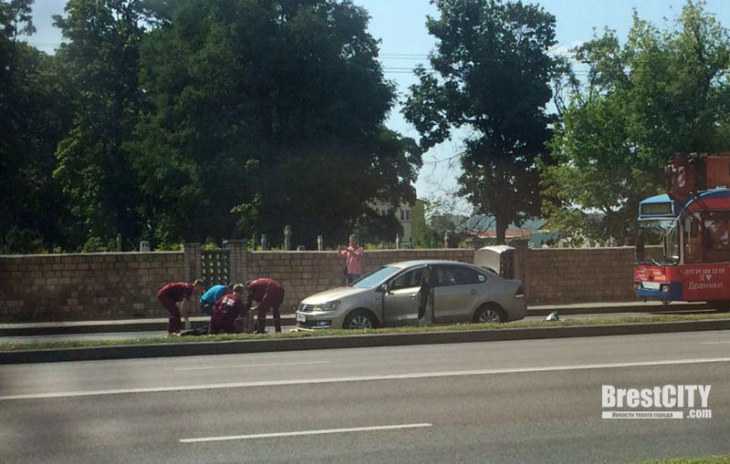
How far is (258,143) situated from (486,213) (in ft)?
59.5

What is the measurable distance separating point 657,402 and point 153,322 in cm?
1622

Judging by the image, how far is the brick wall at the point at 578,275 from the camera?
3028 centimetres

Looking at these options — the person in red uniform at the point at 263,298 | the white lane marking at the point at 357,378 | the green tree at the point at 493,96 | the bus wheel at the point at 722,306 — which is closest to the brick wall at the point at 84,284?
the person in red uniform at the point at 263,298

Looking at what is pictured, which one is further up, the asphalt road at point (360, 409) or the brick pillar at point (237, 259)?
the brick pillar at point (237, 259)

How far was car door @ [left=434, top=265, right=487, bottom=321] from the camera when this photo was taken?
2033 centimetres

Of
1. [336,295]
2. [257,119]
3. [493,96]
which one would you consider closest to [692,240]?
[336,295]

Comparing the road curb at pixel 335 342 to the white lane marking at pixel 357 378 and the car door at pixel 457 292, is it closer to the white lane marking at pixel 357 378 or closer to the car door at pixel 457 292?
the car door at pixel 457 292

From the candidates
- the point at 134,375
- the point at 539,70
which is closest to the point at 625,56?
the point at 539,70

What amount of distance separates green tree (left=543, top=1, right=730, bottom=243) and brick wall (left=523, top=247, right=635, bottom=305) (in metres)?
10.6

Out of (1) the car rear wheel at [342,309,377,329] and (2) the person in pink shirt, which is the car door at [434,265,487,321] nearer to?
(1) the car rear wheel at [342,309,377,329]

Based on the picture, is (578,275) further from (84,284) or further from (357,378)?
(357,378)

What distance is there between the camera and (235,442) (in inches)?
355

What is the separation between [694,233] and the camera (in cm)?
2641

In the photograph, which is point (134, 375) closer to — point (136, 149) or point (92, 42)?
point (92, 42)
